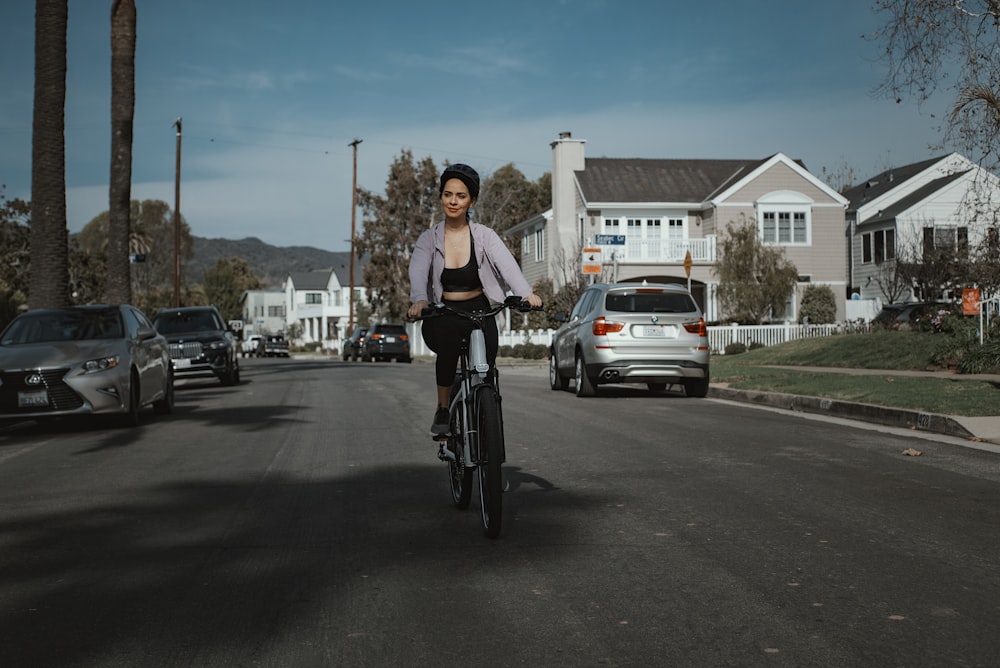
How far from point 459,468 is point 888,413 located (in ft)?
25.1

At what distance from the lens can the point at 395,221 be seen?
208 feet

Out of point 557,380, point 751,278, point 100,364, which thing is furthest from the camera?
point 751,278

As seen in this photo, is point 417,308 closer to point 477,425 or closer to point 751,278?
point 477,425

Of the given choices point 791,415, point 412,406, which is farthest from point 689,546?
point 412,406

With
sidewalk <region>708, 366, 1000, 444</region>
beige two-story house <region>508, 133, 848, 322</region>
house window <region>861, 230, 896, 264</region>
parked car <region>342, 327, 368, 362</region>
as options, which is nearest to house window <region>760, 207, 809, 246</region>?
beige two-story house <region>508, 133, 848, 322</region>

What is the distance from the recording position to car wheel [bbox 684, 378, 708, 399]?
57.3 ft

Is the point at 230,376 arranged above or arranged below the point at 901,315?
below

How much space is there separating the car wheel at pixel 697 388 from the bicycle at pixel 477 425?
10998mm

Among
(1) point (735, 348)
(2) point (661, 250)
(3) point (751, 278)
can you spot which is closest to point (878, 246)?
(2) point (661, 250)

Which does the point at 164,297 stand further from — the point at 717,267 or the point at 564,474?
the point at 564,474

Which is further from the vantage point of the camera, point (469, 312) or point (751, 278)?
point (751, 278)

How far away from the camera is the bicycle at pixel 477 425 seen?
591cm

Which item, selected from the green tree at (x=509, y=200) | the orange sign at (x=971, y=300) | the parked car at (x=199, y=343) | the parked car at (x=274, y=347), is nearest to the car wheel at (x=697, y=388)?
the orange sign at (x=971, y=300)

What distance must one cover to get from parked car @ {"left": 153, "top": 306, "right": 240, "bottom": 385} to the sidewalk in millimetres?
10474
